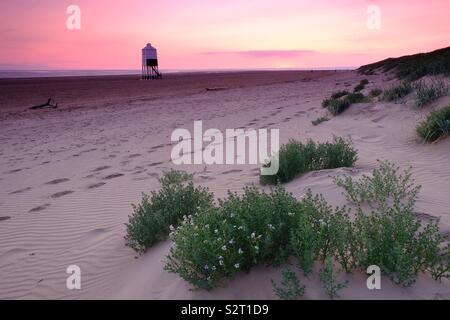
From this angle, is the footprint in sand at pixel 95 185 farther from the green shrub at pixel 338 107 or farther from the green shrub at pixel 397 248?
the green shrub at pixel 338 107

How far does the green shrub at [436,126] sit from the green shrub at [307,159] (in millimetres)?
2017

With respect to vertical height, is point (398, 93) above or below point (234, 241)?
above

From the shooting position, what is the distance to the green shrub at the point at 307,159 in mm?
5766

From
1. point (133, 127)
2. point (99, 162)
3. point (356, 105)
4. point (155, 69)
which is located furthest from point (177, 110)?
point (155, 69)

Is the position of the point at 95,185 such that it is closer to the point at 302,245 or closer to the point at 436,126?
the point at 302,245

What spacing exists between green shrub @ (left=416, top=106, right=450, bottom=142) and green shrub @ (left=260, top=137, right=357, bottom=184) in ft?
6.62

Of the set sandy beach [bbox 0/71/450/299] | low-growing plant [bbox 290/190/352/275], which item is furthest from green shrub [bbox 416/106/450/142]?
low-growing plant [bbox 290/190/352/275]

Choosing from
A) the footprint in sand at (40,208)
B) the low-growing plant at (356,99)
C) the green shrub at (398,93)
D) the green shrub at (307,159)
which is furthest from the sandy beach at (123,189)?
the low-growing plant at (356,99)

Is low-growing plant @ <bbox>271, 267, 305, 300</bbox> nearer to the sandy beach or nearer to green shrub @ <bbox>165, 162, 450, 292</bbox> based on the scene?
green shrub @ <bbox>165, 162, 450, 292</bbox>

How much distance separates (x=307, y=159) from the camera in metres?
6.09

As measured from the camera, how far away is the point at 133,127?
1351cm

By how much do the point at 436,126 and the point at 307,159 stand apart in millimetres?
2916

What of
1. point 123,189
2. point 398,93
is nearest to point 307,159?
point 123,189

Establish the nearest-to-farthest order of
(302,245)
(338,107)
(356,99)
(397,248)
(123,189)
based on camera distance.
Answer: (397,248)
(302,245)
(123,189)
(338,107)
(356,99)
